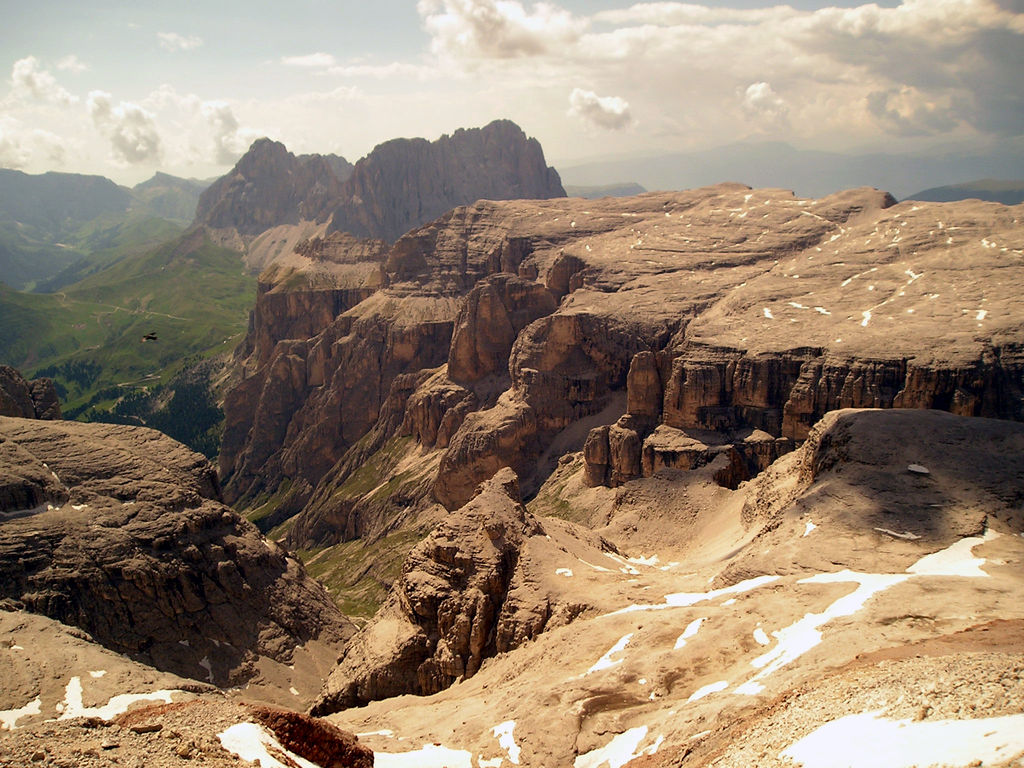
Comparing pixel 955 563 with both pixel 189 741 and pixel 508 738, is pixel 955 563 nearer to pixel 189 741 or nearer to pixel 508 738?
pixel 508 738

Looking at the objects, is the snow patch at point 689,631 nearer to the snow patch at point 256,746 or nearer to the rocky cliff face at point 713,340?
the snow patch at point 256,746

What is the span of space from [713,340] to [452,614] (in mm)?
69316

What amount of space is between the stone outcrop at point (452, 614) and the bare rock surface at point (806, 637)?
6.29ft

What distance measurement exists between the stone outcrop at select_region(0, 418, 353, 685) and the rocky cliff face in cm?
5336

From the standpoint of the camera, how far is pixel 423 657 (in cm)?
6216

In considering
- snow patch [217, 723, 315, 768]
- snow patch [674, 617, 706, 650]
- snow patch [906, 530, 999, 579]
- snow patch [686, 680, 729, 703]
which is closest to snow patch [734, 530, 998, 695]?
snow patch [906, 530, 999, 579]

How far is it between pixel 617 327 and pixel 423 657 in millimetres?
88365

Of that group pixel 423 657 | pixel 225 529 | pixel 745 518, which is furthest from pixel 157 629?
pixel 745 518

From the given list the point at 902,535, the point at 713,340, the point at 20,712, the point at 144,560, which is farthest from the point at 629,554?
the point at 20,712

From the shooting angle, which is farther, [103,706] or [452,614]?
[452,614]

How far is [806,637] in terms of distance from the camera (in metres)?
43.5

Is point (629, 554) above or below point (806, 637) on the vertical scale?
below

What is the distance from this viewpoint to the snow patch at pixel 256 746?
32719 mm

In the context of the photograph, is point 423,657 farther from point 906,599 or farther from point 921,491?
point 921,491
